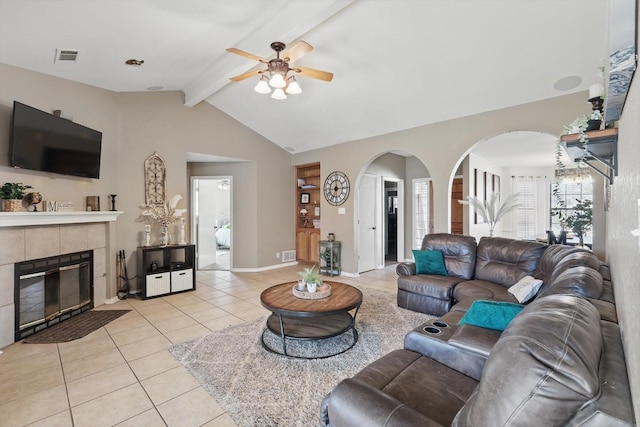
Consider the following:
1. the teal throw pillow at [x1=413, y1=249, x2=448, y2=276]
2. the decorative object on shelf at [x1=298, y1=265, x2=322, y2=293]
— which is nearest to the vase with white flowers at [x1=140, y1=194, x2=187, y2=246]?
the decorative object on shelf at [x1=298, y1=265, x2=322, y2=293]

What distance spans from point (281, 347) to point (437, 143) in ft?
12.2

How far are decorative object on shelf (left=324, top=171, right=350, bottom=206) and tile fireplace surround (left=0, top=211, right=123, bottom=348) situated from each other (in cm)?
372

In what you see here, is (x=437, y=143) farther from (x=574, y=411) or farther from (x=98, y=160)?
(x=98, y=160)

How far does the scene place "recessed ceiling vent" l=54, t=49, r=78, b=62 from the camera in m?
3.21

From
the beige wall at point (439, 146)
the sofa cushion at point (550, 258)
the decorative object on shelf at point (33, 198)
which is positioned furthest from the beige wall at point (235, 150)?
the sofa cushion at point (550, 258)

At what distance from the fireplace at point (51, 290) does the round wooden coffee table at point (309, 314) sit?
251 cm

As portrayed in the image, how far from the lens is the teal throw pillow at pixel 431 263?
156 inches

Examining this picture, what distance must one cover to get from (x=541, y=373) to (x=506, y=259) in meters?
3.25

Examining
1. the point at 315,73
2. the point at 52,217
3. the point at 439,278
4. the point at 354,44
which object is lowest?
the point at 439,278

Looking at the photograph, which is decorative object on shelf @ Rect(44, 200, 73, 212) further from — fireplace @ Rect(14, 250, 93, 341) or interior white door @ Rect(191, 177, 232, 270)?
interior white door @ Rect(191, 177, 232, 270)

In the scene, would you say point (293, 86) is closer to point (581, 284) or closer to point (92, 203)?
point (581, 284)

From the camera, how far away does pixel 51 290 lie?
137 inches

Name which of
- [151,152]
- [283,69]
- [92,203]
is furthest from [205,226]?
[283,69]

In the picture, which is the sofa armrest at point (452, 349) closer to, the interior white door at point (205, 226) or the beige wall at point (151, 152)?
the beige wall at point (151, 152)
